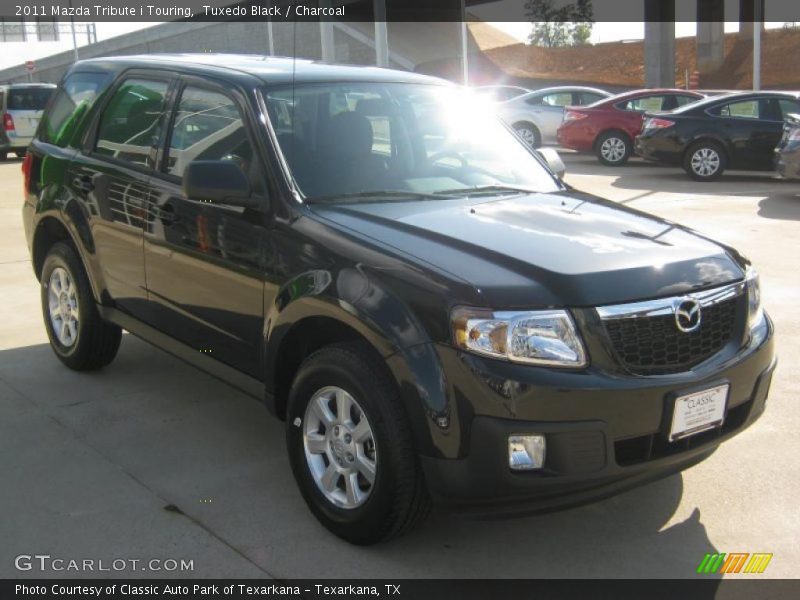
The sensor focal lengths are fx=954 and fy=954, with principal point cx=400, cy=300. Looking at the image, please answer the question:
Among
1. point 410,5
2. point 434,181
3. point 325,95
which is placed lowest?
point 434,181

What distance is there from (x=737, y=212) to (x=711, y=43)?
122 feet

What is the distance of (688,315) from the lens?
133 inches

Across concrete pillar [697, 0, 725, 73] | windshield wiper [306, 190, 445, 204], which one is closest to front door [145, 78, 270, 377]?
windshield wiper [306, 190, 445, 204]

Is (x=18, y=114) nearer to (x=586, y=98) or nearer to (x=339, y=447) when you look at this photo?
(x=586, y=98)

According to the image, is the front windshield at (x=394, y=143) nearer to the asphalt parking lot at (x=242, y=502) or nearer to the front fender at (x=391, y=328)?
the front fender at (x=391, y=328)

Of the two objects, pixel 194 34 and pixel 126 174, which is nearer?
pixel 126 174

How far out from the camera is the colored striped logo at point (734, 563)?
11.4ft

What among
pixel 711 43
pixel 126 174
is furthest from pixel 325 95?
pixel 711 43

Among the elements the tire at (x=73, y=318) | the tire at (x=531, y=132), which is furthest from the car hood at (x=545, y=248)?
the tire at (x=531, y=132)

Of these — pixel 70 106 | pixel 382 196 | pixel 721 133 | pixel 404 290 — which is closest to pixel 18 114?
pixel 721 133

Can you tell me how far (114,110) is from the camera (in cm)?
538

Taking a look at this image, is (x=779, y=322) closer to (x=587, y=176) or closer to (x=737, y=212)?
(x=737, y=212)

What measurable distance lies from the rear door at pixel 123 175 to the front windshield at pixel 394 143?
94 centimetres

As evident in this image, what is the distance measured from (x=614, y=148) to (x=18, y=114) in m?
13.8
